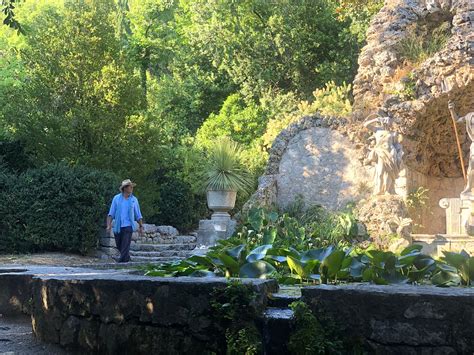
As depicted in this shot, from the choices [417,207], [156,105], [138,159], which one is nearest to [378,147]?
[417,207]

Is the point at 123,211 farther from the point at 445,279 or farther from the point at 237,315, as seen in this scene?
the point at 237,315

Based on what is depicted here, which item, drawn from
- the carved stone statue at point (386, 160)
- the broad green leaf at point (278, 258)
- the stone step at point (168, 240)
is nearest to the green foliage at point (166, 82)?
the stone step at point (168, 240)

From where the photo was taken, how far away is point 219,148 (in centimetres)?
1606

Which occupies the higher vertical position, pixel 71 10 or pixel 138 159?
pixel 71 10

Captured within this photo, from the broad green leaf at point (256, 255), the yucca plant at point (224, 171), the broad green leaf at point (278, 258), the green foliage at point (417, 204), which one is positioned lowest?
the broad green leaf at point (278, 258)

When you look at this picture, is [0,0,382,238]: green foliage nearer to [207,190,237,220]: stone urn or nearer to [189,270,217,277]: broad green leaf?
[207,190,237,220]: stone urn

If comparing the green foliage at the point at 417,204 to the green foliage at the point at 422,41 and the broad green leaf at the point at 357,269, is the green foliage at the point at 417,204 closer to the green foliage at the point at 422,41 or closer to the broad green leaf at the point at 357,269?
the green foliage at the point at 422,41

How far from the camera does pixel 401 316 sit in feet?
12.1

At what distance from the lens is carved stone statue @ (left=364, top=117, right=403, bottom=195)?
591 inches

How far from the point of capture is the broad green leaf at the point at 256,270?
5188 millimetres

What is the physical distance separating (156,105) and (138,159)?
31.8 ft

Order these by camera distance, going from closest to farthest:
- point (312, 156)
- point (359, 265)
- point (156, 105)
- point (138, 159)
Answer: point (359, 265), point (312, 156), point (138, 159), point (156, 105)

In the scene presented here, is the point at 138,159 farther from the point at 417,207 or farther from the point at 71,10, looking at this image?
the point at 417,207

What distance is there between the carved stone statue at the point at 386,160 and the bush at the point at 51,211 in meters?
6.25
